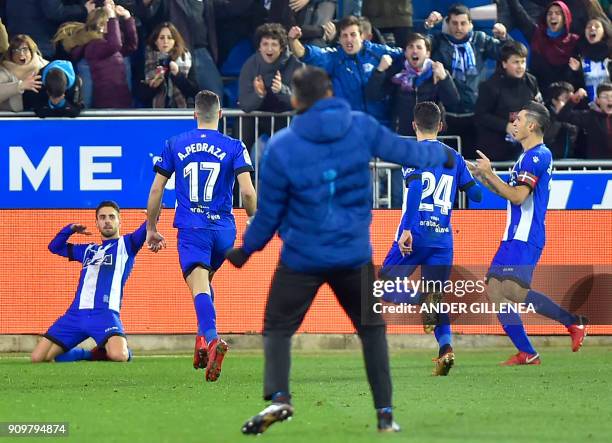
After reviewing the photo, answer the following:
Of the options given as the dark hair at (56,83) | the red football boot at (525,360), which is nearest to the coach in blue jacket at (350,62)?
the dark hair at (56,83)

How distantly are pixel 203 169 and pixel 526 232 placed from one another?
3.24 meters

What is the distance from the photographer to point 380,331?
8.06m

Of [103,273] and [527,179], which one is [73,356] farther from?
[527,179]

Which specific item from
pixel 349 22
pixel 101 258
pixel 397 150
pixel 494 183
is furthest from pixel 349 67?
pixel 397 150

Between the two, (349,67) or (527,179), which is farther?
(349,67)

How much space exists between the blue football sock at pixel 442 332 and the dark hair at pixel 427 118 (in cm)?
169

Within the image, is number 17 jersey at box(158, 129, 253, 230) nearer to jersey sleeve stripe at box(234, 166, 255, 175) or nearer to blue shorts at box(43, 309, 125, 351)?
jersey sleeve stripe at box(234, 166, 255, 175)

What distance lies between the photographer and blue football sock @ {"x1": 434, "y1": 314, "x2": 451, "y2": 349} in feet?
40.9

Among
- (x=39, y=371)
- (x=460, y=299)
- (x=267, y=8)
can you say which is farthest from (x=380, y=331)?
(x=267, y=8)

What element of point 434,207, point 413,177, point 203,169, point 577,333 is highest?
point 203,169

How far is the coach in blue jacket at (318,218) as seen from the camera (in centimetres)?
780

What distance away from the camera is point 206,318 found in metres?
11.5

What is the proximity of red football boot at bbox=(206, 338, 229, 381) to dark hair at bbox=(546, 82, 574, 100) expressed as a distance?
295 inches

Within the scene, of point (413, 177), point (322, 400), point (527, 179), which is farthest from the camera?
point (527, 179)
